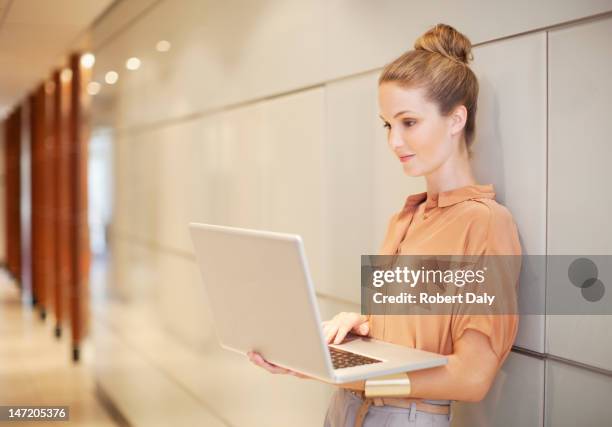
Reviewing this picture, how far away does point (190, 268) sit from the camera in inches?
149

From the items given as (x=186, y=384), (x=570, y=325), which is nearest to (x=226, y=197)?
(x=186, y=384)

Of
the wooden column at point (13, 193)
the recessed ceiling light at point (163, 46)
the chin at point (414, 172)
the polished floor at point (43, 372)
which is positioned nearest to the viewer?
the chin at point (414, 172)

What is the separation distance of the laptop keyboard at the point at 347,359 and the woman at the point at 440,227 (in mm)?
46

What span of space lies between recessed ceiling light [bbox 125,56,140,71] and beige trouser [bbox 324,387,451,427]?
3223 mm

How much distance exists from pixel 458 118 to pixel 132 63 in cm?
335

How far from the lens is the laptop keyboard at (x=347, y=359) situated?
60.6 inches

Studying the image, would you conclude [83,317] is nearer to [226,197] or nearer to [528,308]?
[226,197]

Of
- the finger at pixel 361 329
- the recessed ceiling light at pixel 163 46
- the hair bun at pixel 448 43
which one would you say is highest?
the recessed ceiling light at pixel 163 46

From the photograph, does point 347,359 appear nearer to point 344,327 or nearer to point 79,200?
point 344,327

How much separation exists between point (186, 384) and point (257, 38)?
1.86 meters

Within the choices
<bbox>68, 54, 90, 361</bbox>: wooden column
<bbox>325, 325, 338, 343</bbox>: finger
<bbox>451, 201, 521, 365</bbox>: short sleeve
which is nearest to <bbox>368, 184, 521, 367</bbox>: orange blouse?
<bbox>451, 201, 521, 365</bbox>: short sleeve

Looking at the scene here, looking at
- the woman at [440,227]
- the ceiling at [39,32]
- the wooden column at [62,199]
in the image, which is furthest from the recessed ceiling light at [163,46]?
the wooden column at [62,199]

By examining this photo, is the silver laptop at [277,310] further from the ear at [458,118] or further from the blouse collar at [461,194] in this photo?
the ear at [458,118]

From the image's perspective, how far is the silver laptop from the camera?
1.42m
